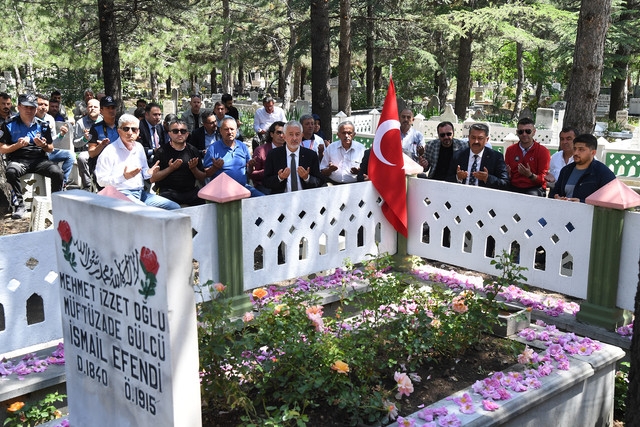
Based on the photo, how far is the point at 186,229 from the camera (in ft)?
10.7

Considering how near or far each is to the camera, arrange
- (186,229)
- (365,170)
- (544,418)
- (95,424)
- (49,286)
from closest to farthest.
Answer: (186,229) → (95,424) → (544,418) → (49,286) → (365,170)

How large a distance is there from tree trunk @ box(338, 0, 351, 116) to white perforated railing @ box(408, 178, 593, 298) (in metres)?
15.0

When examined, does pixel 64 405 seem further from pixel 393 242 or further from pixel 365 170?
pixel 365 170

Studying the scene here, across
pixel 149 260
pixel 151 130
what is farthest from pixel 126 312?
pixel 151 130

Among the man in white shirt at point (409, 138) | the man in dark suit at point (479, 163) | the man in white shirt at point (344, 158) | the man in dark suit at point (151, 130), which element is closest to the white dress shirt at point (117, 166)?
the man in white shirt at point (344, 158)

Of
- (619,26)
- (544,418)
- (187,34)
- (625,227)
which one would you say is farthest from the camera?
(619,26)

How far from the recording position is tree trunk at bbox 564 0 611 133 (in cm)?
1041

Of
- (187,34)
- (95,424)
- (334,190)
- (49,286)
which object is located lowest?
(95,424)

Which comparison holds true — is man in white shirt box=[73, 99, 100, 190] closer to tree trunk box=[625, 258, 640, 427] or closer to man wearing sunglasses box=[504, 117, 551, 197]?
man wearing sunglasses box=[504, 117, 551, 197]

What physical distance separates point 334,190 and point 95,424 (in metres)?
3.99

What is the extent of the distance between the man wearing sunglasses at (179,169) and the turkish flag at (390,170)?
2.06 metres

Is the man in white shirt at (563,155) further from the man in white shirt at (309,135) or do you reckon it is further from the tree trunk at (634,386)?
the tree trunk at (634,386)

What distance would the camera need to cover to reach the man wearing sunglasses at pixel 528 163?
345 inches

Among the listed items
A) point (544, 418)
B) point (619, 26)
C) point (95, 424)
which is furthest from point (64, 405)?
point (619, 26)
